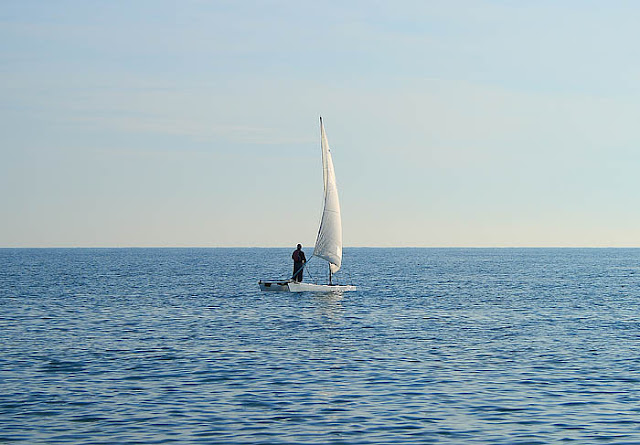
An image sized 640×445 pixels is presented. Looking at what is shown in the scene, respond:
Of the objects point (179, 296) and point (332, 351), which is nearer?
point (332, 351)

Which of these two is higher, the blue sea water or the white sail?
the white sail

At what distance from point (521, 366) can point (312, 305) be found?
1237 inches

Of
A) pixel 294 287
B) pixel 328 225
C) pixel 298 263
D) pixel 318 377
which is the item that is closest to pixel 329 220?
pixel 328 225

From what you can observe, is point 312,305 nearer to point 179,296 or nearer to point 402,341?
point 179,296

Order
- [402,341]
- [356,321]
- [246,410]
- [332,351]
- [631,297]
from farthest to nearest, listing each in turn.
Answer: [631,297] < [356,321] < [402,341] < [332,351] < [246,410]

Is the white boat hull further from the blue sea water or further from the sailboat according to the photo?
the blue sea water

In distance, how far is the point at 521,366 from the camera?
107 feet

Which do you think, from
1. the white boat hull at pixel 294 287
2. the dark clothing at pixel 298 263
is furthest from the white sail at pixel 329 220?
the dark clothing at pixel 298 263

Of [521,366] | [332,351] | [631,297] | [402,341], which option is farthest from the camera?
[631,297]

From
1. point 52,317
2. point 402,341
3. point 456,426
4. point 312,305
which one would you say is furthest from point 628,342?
point 52,317

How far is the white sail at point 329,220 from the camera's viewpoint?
239 ft

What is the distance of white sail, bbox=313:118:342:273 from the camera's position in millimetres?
72812

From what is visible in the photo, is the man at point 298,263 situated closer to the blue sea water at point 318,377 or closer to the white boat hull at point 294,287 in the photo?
the white boat hull at point 294,287

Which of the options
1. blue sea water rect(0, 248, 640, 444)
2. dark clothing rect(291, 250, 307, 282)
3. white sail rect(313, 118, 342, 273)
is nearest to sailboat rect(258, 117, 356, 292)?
white sail rect(313, 118, 342, 273)
